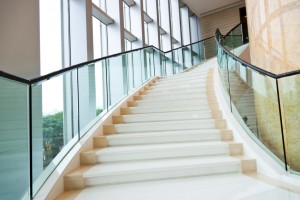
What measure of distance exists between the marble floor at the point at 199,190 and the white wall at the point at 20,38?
2493 mm

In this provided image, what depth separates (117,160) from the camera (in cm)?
334

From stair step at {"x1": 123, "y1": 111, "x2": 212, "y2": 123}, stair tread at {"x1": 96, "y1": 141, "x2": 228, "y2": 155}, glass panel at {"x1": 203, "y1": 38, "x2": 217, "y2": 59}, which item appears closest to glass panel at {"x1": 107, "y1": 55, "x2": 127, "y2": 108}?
stair step at {"x1": 123, "y1": 111, "x2": 212, "y2": 123}

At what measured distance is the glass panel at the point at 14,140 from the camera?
192 cm

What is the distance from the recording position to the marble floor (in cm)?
240

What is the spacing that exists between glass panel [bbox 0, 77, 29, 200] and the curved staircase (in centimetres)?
→ 53

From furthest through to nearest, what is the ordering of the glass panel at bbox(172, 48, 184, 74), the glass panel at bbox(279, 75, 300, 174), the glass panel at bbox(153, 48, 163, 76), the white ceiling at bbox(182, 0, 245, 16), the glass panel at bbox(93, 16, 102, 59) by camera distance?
the white ceiling at bbox(182, 0, 245, 16) → the glass panel at bbox(172, 48, 184, 74) → the glass panel at bbox(153, 48, 163, 76) → the glass panel at bbox(93, 16, 102, 59) → the glass panel at bbox(279, 75, 300, 174)

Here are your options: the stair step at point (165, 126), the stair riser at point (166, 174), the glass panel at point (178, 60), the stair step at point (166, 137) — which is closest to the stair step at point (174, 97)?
the stair step at point (165, 126)

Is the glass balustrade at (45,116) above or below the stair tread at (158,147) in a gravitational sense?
above

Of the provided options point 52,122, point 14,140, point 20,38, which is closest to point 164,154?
point 52,122

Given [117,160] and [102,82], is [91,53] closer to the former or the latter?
[102,82]

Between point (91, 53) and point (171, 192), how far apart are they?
494 centimetres

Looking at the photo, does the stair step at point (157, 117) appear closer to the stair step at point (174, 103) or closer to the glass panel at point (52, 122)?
the stair step at point (174, 103)

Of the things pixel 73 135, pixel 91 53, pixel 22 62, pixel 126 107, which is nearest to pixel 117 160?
pixel 73 135

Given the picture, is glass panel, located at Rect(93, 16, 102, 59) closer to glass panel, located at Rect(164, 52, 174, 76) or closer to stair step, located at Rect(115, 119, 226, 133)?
glass panel, located at Rect(164, 52, 174, 76)
